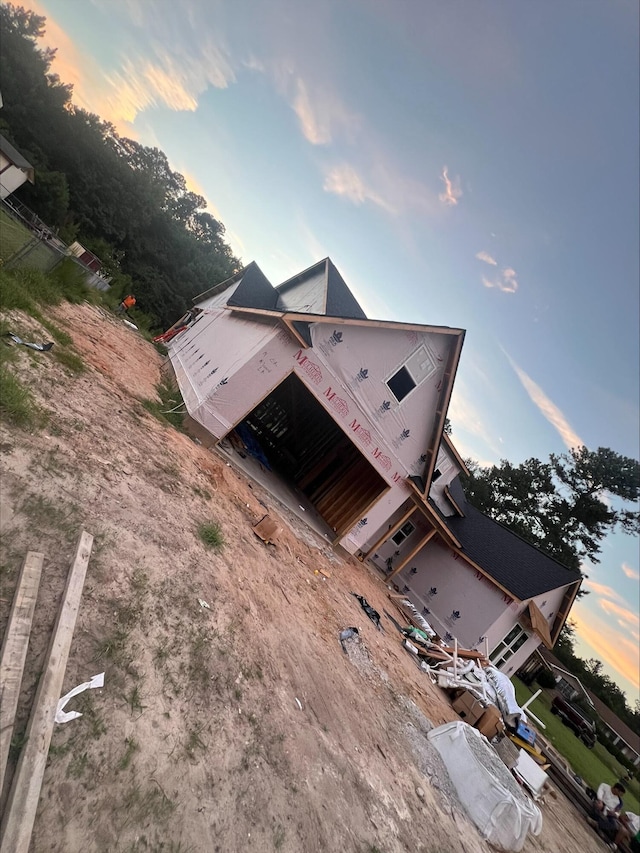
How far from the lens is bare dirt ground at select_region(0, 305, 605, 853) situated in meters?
2.85

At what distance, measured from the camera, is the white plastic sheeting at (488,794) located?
5.38m

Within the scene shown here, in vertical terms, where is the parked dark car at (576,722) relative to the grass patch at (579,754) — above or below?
above

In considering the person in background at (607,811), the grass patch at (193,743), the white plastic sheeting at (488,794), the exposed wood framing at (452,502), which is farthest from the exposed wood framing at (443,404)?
the grass patch at (193,743)

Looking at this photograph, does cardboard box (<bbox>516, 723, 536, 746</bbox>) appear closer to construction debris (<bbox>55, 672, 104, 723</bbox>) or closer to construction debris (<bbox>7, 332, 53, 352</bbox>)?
construction debris (<bbox>55, 672, 104, 723</bbox>)

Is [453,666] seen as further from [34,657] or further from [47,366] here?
[47,366]

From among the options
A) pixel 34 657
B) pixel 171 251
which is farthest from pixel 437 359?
pixel 171 251

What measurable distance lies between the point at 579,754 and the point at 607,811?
27.5 feet

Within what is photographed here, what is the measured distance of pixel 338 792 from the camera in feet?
13.5

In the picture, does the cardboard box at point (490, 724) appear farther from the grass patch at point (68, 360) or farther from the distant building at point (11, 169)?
the distant building at point (11, 169)

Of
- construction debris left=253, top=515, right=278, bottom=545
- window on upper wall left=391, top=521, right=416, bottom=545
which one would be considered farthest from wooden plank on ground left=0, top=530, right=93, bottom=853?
window on upper wall left=391, top=521, right=416, bottom=545

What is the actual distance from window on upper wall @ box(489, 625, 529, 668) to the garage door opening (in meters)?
8.06

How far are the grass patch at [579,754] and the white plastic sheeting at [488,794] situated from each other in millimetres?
9727

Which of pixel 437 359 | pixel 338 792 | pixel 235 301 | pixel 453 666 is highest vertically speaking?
pixel 437 359

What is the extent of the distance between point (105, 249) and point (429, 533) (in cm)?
3413
